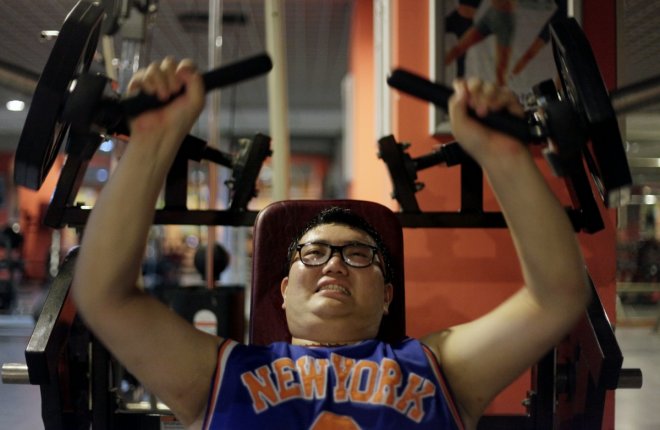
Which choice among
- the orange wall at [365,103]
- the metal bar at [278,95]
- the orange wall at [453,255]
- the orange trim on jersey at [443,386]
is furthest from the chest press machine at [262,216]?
the orange wall at [365,103]

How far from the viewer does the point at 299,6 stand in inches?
206

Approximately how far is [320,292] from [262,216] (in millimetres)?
422

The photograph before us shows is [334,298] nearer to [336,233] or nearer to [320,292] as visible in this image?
→ [320,292]

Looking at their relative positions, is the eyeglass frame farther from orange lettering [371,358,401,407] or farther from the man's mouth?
orange lettering [371,358,401,407]

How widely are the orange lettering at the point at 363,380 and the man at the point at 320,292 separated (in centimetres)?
1

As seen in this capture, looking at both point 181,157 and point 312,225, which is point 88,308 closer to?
point 312,225

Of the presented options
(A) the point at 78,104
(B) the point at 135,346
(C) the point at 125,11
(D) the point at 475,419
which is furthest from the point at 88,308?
(C) the point at 125,11

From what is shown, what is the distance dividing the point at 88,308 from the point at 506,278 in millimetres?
1605

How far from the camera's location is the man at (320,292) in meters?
0.99

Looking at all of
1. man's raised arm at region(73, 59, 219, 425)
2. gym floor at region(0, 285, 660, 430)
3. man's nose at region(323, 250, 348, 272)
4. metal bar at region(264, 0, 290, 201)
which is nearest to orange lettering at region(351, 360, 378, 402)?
man's nose at region(323, 250, 348, 272)

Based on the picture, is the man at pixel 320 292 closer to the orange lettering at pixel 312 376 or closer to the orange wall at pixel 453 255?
the orange lettering at pixel 312 376

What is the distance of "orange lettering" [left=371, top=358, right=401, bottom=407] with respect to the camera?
1.17 metres

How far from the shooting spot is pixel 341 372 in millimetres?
1222

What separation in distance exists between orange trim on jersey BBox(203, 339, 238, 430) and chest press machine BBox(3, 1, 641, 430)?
0.35m
